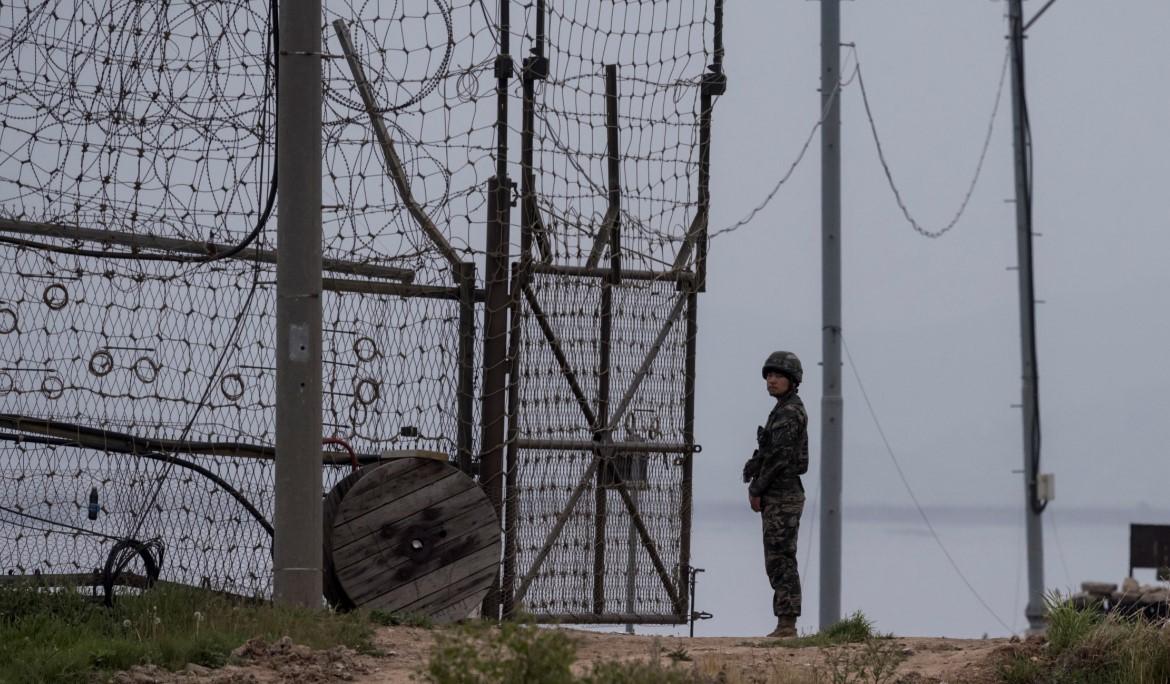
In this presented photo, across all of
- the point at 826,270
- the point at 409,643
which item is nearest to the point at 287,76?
the point at 409,643

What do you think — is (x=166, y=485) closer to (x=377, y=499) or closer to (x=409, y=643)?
(x=377, y=499)

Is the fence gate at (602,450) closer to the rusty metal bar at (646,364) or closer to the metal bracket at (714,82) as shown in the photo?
the rusty metal bar at (646,364)

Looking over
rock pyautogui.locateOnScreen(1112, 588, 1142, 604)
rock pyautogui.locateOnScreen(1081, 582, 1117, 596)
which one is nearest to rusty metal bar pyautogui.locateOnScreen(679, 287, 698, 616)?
rock pyautogui.locateOnScreen(1112, 588, 1142, 604)

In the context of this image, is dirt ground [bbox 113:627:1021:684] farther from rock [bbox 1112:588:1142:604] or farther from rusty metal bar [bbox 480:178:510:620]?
rock [bbox 1112:588:1142:604]

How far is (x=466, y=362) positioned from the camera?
12.3m

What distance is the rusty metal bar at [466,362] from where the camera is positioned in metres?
12.2

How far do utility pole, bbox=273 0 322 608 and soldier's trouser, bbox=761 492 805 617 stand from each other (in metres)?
3.64

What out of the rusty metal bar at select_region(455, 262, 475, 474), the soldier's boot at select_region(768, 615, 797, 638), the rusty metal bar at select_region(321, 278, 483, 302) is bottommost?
the soldier's boot at select_region(768, 615, 797, 638)

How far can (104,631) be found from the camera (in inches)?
381

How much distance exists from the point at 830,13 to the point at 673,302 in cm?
627

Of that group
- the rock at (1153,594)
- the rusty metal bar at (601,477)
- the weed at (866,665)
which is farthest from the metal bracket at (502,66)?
the rock at (1153,594)

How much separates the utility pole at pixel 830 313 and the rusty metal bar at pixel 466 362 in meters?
5.83

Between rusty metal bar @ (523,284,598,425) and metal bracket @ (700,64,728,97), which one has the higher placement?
metal bracket @ (700,64,728,97)

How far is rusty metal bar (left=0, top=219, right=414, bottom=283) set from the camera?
36.6 ft
